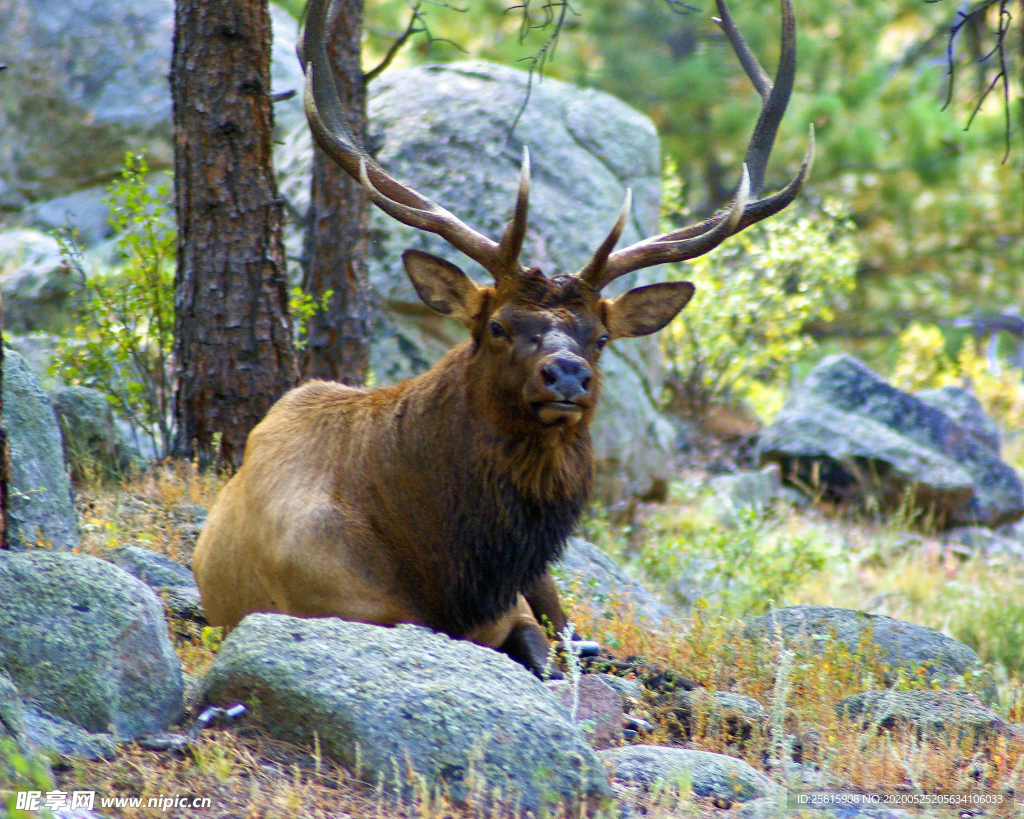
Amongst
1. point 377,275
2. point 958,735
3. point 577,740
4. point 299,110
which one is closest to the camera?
point 577,740

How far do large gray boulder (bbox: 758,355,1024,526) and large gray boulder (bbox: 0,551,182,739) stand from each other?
7.29 m

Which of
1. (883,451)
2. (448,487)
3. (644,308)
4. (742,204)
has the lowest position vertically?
(883,451)

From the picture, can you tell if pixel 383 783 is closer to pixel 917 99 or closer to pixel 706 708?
pixel 706 708

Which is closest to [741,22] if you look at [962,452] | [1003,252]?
[1003,252]

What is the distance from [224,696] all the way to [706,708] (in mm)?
1775

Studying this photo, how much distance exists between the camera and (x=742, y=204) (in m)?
4.56

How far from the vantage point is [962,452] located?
34.1 ft

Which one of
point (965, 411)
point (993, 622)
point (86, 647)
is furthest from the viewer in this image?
point (965, 411)

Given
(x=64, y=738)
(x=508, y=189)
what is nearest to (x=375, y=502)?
(x=64, y=738)

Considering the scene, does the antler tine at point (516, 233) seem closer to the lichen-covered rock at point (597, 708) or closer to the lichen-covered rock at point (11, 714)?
the lichen-covered rock at point (597, 708)

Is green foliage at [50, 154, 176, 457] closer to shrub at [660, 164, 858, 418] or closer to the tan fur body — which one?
the tan fur body

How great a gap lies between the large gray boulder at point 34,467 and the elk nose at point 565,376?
96.1 inches

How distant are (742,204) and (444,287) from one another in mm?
1323

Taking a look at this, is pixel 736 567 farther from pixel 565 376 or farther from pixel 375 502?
pixel 565 376
